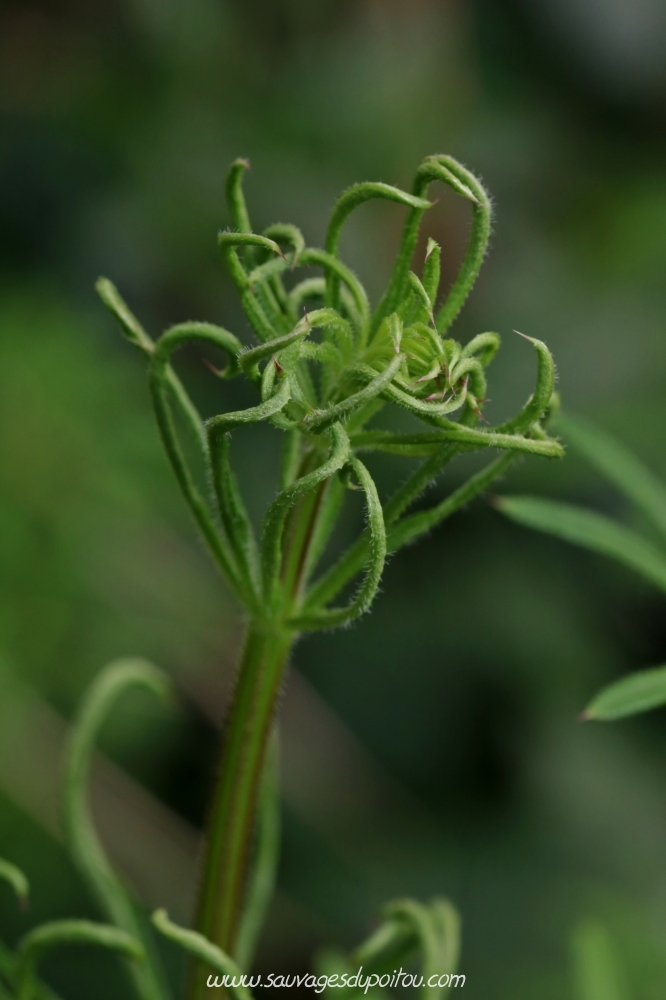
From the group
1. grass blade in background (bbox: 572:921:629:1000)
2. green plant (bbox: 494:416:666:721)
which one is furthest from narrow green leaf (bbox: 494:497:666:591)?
grass blade in background (bbox: 572:921:629:1000)

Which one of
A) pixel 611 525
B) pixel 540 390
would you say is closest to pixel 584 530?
pixel 611 525

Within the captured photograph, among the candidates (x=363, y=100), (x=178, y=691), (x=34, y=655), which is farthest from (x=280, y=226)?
(x=363, y=100)

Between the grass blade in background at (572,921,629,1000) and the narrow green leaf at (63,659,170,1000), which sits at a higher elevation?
the narrow green leaf at (63,659,170,1000)

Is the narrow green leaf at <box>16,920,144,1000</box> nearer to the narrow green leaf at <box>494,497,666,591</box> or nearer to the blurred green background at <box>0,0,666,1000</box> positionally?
the narrow green leaf at <box>494,497,666,591</box>

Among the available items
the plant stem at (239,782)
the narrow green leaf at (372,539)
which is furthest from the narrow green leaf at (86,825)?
the narrow green leaf at (372,539)

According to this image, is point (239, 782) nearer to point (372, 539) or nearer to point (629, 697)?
point (372, 539)

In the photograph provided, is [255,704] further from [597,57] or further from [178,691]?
[597,57]
